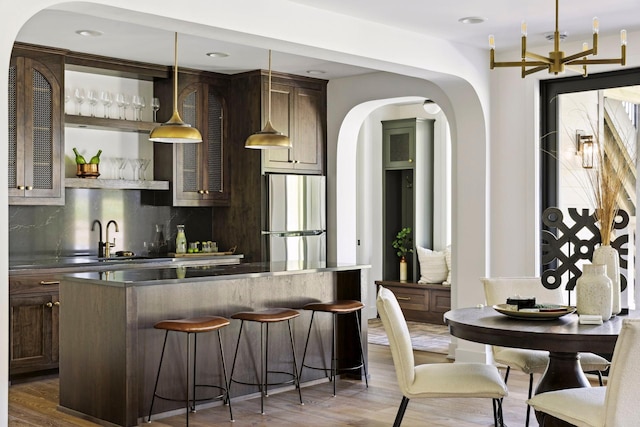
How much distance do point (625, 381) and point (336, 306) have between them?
2814mm

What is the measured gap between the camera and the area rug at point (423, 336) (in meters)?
7.75

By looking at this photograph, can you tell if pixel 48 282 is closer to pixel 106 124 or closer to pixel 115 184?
pixel 115 184

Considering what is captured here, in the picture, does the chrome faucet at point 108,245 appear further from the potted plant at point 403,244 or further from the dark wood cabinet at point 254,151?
the potted plant at point 403,244

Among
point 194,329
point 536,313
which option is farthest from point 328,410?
point 536,313

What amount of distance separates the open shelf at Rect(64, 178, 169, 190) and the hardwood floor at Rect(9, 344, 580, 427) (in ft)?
5.48

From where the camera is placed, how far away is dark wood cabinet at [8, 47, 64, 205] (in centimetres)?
650

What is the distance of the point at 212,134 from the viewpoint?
7.86 m

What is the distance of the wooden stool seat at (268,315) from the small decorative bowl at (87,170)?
2.28 m

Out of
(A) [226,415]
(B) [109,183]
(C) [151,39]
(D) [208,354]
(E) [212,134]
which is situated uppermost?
(C) [151,39]

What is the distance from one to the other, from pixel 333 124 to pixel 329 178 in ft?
1.74

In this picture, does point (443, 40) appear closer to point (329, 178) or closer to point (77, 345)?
point (329, 178)

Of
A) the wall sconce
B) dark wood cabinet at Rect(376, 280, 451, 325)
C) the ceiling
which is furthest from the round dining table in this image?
dark wood cabinet at Rect(376, 280, 451, 325)

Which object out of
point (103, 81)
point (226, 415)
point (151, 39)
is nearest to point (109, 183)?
point (103, 81)

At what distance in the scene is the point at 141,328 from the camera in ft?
16.9
